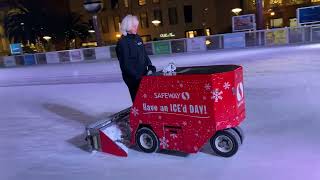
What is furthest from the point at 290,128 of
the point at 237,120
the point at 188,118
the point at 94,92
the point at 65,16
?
the point at 65,16

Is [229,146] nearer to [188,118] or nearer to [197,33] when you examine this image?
[188,118]

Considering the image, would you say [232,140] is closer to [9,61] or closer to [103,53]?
[103,53]

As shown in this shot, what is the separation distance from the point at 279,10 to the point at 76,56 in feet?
65.3

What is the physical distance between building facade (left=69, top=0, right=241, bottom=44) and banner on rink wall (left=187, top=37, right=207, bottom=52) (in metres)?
16.3

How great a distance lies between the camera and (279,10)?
110 ft

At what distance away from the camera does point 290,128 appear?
471 centimetres

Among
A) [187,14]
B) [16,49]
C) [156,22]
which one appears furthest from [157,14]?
[16,49]

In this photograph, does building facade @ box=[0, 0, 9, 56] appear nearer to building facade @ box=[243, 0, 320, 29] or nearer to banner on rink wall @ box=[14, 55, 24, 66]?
banner on rink wall @ box=[14, 55, 24, 66]

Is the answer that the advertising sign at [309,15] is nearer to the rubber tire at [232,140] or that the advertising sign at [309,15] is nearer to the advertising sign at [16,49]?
the rubber tire at [232,140]

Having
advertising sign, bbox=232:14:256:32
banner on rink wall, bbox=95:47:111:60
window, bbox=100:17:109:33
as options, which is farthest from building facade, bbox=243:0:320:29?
banner on rink wall, bbox=95:47:111:60

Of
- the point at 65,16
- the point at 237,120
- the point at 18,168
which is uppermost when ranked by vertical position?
the point at 65,16

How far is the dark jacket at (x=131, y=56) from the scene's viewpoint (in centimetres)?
419

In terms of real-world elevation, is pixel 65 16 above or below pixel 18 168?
above

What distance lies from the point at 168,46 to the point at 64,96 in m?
12.0
